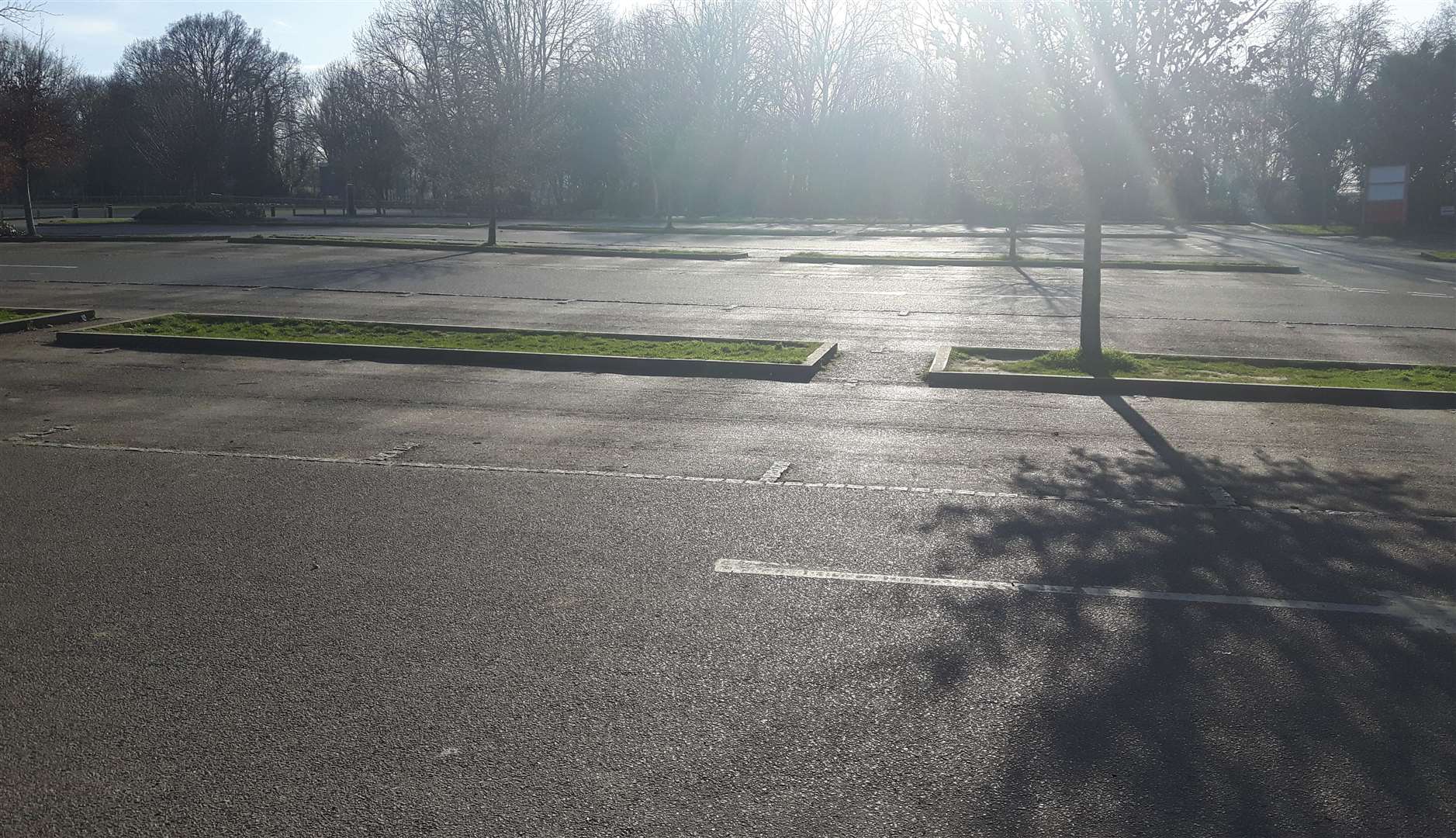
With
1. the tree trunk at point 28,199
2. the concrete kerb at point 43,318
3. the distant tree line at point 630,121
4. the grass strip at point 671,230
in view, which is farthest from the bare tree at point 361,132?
the concrete kerb at point 43,318

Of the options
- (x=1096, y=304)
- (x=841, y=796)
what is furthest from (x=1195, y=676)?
(x=1096, y=304)

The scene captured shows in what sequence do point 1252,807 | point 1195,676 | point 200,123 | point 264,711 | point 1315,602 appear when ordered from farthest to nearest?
point 200,123, point 1315,602, point 1195,676, point 264,711, point 1252,807

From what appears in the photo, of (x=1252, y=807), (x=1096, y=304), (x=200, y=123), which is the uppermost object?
(x=200, y=123)

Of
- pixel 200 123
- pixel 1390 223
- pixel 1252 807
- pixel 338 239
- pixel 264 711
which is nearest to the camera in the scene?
pixel 1252 807

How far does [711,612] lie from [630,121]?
45.9 meters

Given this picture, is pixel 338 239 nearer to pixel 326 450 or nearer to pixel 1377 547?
pixel 326 450

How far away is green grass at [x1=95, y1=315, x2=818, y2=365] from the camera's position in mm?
14000

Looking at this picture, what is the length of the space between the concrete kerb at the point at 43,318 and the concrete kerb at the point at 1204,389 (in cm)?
1254

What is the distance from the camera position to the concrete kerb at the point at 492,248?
30.5 meters

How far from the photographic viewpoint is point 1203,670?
5.24m

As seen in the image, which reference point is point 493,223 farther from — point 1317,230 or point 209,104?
point 209,104

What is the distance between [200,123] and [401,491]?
6416 centimetres

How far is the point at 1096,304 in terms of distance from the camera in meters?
13.2

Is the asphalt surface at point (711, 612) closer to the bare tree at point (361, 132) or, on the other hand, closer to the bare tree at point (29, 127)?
the bare tree at point (29, 127)
